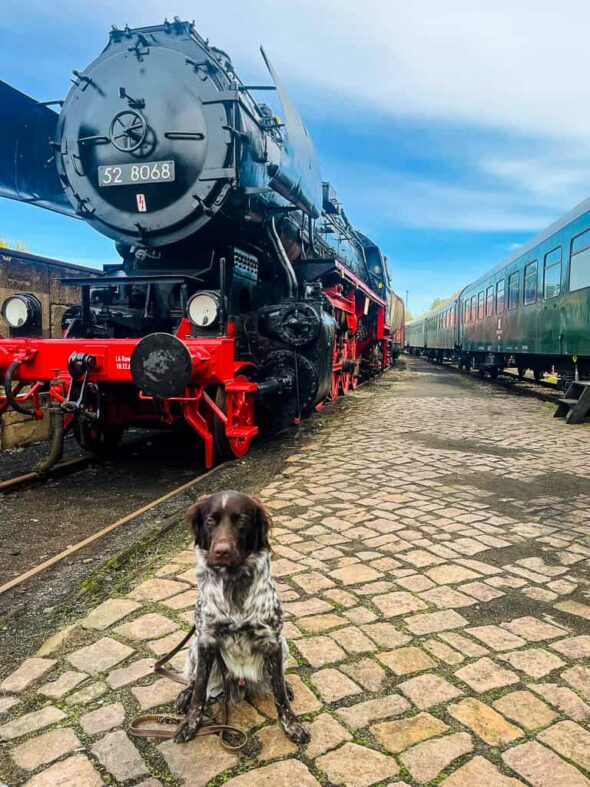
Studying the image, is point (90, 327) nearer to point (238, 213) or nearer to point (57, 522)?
point (238, 213)

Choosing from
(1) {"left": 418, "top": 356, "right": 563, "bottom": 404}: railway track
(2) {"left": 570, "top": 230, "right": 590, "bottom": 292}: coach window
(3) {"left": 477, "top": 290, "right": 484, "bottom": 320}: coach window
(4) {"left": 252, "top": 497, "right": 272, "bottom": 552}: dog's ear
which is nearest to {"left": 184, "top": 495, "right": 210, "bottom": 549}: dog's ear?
(4) {"left": 252, "top": 497, "right": 272, "bottom": 552}: dog's ear

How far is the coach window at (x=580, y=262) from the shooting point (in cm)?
985

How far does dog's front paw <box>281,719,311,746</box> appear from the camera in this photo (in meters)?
1.86

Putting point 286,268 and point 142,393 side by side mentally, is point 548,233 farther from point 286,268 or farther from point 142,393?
point 142,393

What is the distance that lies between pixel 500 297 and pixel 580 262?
6.01 m

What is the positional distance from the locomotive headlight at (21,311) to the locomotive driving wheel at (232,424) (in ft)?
6.49

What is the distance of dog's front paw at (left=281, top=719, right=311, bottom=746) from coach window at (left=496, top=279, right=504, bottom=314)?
15.5 metres

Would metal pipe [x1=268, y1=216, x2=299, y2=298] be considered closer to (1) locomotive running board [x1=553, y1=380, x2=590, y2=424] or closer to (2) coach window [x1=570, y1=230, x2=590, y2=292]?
(1) locomotive running board [x1=553, y1=380, x2=590, y2=424]

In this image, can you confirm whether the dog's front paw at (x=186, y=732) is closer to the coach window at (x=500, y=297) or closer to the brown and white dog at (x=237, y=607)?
the brown and white dog at (x=237, y=607)

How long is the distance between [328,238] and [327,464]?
530cm

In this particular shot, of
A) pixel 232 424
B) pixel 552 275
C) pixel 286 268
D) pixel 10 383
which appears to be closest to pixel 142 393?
pixel 232 424

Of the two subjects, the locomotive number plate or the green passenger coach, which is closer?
the locomotive number plate

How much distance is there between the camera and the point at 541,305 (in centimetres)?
1230

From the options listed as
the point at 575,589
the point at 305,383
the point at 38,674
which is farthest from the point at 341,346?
the point at 38,674
